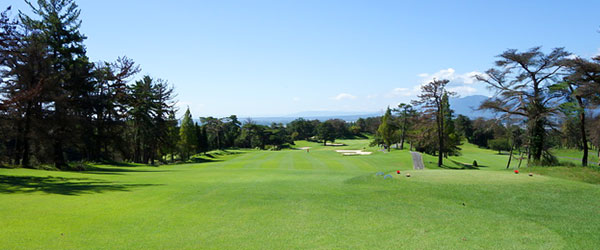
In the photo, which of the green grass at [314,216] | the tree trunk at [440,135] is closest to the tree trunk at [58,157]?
the green grass at [314,216]

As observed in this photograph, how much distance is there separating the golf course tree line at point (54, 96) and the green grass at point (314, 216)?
10.4 metres

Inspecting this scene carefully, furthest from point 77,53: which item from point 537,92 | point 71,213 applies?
point 537,92

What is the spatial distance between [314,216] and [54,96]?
21.4m

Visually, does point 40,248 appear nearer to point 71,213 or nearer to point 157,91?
point 71,213

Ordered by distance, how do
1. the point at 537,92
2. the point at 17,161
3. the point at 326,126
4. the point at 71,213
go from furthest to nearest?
1. the point at 326,126
2. the point at 537,92
3. the point at 17,161
4. the point at 71,213

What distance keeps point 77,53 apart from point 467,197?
31.1m

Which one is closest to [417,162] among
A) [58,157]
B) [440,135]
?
[440,135]

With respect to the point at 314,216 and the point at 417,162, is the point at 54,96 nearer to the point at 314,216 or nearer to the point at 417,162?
the point at 314,216

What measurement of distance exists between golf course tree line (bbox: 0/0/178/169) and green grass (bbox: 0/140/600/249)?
10445mm

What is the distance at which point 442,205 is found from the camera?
8977mm

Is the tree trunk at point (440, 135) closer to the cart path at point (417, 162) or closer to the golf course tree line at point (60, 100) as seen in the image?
the cart path at point (417, 162)

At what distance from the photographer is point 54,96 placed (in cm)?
2106

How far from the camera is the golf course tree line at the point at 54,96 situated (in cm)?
1978

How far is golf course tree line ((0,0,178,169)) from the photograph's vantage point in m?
19.8
